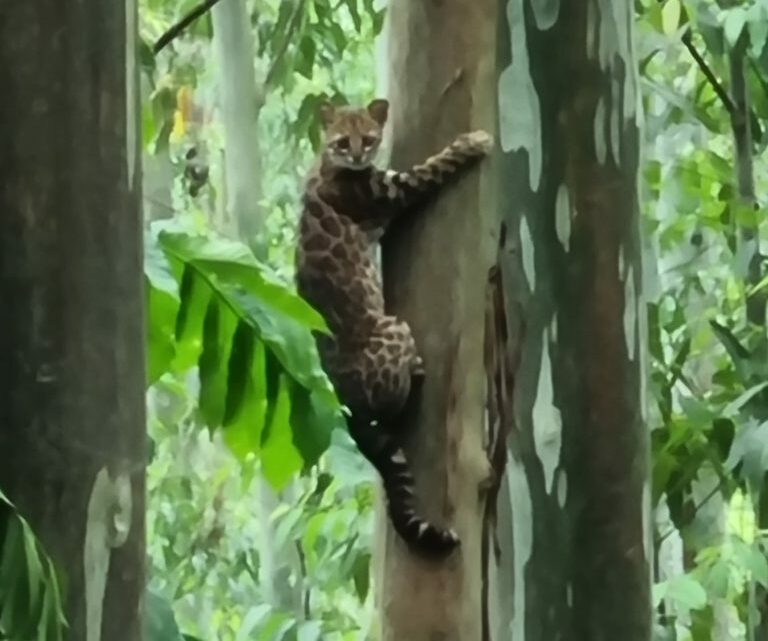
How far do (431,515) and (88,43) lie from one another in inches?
23.5

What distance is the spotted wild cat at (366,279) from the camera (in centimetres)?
105

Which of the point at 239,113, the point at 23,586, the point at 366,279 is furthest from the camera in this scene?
the point at 239,113

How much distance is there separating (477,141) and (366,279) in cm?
37

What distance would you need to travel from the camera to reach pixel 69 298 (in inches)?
20.2

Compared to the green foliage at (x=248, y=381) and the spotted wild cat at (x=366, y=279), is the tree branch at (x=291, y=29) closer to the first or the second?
the green foliage at (x=248, y=381)

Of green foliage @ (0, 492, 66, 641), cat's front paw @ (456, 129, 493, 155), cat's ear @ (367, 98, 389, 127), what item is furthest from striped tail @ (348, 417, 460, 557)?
green foliage @ (0, 492, 66, 641)

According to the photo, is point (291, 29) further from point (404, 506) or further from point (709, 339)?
point (404, 506)

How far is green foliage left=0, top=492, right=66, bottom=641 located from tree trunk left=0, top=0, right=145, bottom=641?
0.15 feet

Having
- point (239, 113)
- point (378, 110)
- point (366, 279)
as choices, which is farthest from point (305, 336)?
point (239, 113)

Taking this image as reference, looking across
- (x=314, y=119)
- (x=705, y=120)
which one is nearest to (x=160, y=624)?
(x=705, y=120)

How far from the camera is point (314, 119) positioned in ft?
6.59

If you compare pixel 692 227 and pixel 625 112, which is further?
pixel 692 227

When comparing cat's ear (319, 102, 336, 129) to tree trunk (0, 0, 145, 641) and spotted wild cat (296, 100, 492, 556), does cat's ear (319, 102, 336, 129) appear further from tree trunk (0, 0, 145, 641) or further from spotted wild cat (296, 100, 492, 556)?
tree trunk (0, 0, 145, 641)

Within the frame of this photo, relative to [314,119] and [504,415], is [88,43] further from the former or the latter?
[314,119]
